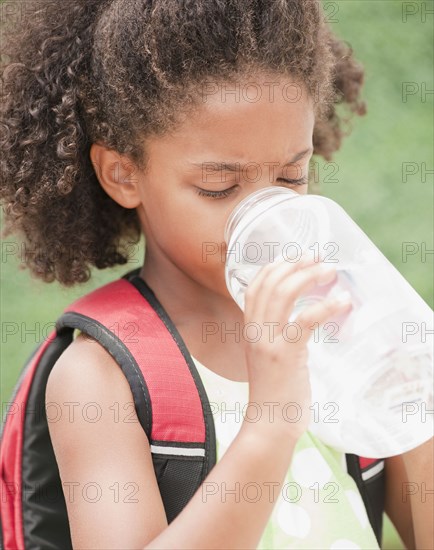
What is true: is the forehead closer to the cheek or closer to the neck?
the cheek

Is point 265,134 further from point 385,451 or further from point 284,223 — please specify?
point 385,451

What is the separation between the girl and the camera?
138 centimetres

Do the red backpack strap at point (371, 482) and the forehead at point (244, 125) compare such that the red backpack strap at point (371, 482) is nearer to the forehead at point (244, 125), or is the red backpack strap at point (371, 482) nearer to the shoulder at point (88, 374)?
the shoulder at point (88, 374)

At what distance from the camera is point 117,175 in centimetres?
171

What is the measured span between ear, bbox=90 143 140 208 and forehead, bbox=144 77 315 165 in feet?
0.39

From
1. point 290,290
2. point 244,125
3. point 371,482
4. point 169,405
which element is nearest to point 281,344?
point 290,290

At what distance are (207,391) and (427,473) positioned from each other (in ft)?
1.31

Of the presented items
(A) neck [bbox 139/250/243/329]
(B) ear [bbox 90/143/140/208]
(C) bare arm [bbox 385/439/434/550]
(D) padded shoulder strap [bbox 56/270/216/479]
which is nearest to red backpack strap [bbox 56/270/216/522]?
(D) padded shoulder strap [bbox 56/270/216/479]

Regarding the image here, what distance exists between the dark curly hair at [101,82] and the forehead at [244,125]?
23 millimetres

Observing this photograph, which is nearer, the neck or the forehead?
the forehead

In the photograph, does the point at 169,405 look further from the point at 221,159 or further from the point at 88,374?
the point at 221,159

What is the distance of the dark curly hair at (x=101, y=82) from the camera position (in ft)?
→ 5.18

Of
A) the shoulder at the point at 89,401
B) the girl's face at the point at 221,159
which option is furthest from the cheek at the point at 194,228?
the shoulder at the point at 89,401

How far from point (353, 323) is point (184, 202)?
32 cm
